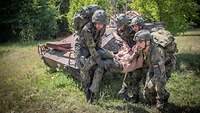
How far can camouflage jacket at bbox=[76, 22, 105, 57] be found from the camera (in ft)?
30.5

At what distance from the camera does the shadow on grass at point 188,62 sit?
528 inches

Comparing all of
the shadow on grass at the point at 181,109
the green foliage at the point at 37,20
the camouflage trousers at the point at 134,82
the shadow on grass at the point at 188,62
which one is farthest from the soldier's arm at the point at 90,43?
the green foliage at the point at 37,20

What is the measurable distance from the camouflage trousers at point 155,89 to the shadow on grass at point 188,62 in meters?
3.99

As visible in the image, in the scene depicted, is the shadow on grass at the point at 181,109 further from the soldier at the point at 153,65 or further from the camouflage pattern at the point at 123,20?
the camouflage pattern at the point at 123,20

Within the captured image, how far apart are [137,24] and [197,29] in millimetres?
18639

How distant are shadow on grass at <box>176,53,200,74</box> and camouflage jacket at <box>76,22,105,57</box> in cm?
455

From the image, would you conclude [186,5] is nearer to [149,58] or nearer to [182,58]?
[182,58]

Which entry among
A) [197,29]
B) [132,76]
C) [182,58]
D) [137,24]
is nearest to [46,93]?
[132,76]

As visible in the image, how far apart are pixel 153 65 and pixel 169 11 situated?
640 centimetres

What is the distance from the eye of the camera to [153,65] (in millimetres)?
8812

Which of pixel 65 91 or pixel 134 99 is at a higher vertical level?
pixel 134 99

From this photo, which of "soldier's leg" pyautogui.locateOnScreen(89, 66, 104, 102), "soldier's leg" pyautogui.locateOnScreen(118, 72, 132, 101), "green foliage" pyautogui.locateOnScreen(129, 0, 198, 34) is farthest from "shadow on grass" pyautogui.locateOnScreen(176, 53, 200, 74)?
"soldier's leg" pyautogui.locateOnScreen(89, 66, 104, 102)

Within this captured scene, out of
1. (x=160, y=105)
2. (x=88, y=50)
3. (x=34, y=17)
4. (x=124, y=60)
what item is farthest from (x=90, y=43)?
(x=34, y=17)

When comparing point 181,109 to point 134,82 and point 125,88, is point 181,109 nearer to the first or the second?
point 134,82
